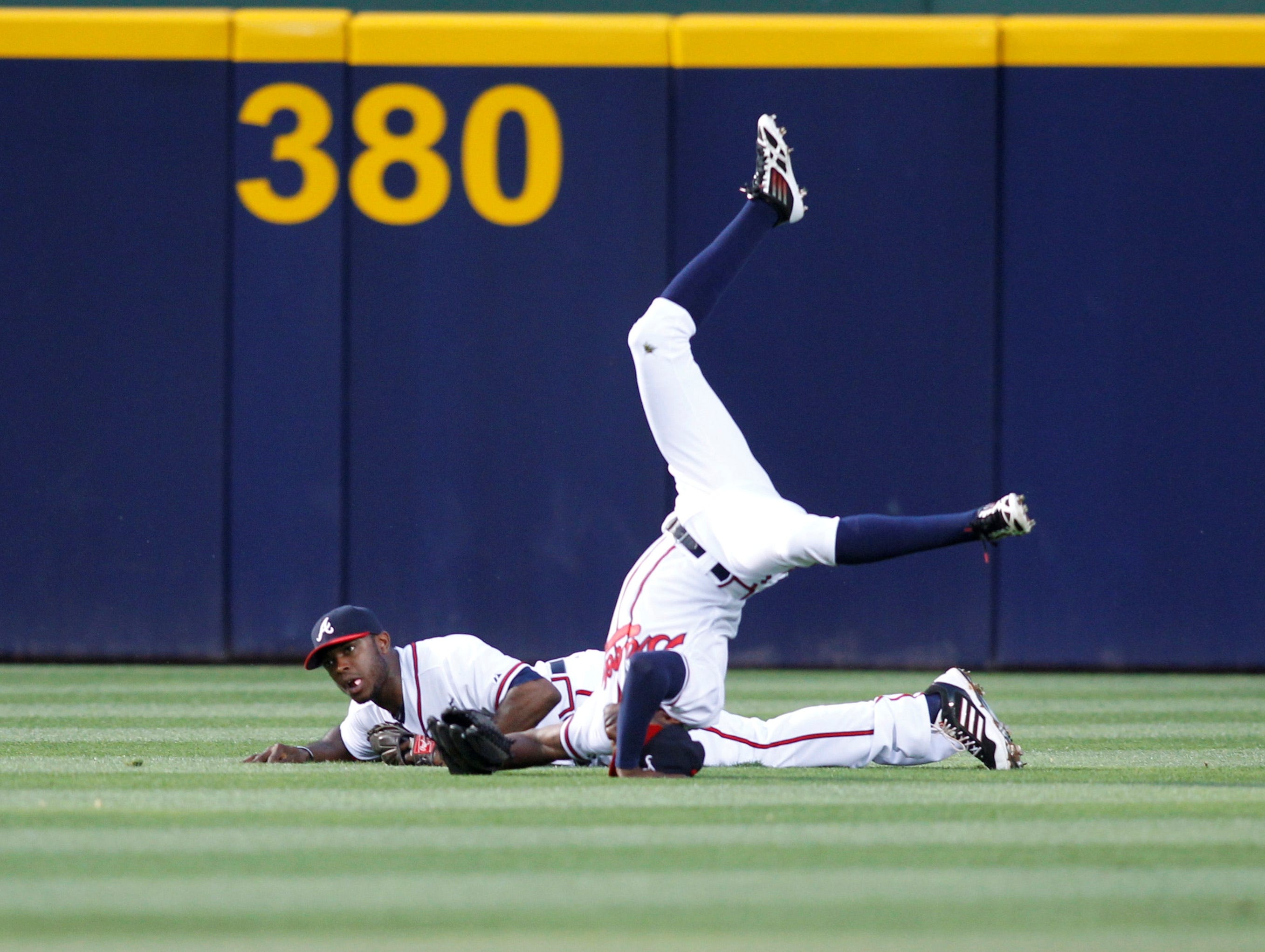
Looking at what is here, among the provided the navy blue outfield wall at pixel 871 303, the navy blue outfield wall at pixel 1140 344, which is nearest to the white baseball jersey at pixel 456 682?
the navy blue outfield wall at pixel 871 303

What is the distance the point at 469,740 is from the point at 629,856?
1.27m

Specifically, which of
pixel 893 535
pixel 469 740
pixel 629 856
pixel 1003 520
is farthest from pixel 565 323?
pixel 629 856

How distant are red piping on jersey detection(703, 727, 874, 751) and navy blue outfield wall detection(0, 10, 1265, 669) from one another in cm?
388

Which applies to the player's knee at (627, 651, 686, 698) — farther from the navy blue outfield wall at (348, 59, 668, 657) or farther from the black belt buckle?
the navy blue outfield wall at (348, 59, 668, 657)

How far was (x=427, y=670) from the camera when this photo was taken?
5328mm

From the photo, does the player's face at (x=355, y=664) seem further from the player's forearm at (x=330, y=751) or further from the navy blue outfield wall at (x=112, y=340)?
the navy blue outfield wall at (x=112, y=340)

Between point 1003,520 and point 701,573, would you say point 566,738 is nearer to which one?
point 701,573

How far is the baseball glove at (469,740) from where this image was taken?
4629mm

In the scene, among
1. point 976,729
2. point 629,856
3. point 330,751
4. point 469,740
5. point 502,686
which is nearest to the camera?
point 629,856

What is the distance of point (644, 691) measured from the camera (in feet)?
15.0

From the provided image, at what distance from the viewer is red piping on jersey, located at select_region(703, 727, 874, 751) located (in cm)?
516

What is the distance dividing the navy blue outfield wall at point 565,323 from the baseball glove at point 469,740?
422 cm

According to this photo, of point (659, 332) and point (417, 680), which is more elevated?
point (659, 332)

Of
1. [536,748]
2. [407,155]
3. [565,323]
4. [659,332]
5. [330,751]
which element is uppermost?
[407,155]
